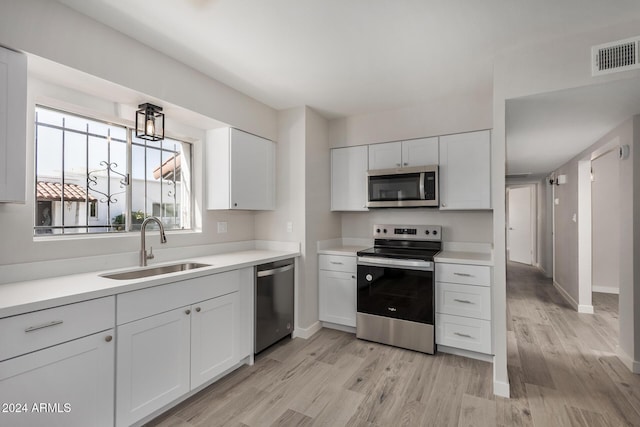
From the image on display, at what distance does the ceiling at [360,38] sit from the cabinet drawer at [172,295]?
1601 millimetres

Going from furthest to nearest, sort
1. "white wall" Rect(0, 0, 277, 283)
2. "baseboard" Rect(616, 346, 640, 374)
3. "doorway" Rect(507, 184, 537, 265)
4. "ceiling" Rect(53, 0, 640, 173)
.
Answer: "doorway" Rect(507, 184, 537, 265)
"baseboard" Rect(616, 346, 640, 374)
"ceiling" Rect(53, 0, 640, 173)
"white wall" Rect(0, 0, 277, 283)

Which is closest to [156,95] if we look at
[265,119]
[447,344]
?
[265,119]

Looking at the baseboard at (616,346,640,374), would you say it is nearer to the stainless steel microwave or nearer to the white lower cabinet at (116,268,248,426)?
the stainless steel microwave

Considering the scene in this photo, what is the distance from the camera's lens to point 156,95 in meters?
2.18

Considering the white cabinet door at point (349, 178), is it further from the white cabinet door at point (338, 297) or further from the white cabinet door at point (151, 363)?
the white cabinet door at point (151, 363)

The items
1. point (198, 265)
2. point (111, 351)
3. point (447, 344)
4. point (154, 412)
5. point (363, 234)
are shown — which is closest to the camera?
point (111, 351)

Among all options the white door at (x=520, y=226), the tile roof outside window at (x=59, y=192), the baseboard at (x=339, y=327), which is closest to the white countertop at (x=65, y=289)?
the tile roof outside window at (x=59, y=192)

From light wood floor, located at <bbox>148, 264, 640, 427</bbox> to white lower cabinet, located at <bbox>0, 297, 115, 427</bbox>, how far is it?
19.3 inches

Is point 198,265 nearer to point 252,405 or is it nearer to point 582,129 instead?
point 252,405

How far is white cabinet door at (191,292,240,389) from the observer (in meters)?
2.09

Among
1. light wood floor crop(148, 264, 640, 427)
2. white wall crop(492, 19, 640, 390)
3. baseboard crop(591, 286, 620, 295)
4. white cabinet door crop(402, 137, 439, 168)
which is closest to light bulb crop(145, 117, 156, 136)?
light wood floor crop(148, 264, 640, 427)

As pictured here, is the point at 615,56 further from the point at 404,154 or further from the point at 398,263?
the point at 398,263

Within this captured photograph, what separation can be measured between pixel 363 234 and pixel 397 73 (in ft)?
6.05

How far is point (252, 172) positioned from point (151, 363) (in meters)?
1.80
